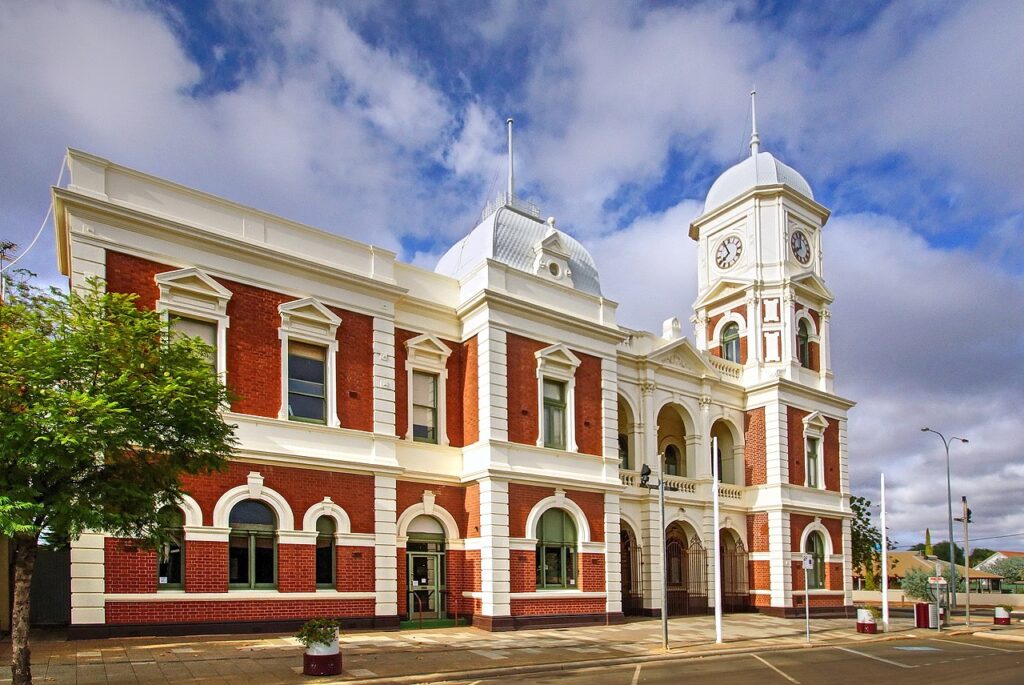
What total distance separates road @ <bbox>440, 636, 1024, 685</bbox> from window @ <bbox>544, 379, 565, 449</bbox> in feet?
26.3

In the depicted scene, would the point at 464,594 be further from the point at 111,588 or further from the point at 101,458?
the point at 101,458

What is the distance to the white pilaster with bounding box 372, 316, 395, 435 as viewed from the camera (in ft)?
73.5

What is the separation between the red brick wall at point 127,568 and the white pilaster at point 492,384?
30.2 ft

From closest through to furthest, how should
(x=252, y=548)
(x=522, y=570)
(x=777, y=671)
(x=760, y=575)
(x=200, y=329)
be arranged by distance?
1. (x=777, y=671)
2. (x=252, y=548)
3. (x=200, y=329)
4. (x=522, y=570)
5. (x=760, y=575)

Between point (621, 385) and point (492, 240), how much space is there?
7158 millimetres

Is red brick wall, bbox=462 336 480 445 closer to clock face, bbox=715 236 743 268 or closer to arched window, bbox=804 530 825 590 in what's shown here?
clock face, bbox=715 236 743 268

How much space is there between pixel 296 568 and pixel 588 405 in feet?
34.1

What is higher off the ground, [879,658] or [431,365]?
[431,365]

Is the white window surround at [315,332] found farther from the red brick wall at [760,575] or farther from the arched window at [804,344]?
the arched window at [804,344]

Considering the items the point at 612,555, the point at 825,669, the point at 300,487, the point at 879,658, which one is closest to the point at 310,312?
the point at 300,487

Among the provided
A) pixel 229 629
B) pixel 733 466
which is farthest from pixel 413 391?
pixel 733 466

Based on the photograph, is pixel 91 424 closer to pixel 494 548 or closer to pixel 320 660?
pixel 320 660

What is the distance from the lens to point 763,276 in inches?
1384

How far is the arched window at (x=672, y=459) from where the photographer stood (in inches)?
1341
